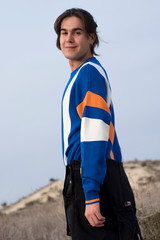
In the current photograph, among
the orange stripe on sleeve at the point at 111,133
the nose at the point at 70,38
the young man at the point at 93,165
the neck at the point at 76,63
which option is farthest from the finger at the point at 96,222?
the nose at the point at 70,38

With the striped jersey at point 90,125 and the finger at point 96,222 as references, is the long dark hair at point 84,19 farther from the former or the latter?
the finger at point 96,222

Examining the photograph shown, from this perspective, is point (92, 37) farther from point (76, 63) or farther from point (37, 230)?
point (37, 230)

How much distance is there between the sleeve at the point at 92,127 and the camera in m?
2.53

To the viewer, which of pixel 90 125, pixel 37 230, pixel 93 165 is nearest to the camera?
pixel 93 165

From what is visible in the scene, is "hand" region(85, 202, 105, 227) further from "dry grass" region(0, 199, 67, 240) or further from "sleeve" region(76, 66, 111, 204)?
"dry grass" region(0, 199, 67, 240)

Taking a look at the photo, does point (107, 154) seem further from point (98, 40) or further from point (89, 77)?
point (98, 40)

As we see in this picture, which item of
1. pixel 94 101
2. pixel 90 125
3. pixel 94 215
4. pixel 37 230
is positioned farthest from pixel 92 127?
pixel 37 230

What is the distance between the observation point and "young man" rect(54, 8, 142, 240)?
254 centimetres

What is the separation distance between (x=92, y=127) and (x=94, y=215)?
0.64 m

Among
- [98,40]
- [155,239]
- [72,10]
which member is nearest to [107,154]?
[98,40]

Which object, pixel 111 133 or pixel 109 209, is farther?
pixel 111 133

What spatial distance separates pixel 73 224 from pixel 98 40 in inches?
64.7

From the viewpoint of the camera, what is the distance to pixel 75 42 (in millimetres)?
3033

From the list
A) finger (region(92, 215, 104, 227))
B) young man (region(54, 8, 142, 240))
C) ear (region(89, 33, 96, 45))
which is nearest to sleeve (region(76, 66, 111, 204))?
young man (region(54, 8, 142, 240))
